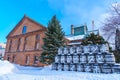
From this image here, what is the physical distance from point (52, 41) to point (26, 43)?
34.5 feet

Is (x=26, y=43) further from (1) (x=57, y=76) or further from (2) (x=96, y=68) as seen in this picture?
(1) (x=57, y=76)

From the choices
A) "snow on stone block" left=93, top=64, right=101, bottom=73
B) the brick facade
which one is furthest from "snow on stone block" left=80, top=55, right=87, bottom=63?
the brick facade

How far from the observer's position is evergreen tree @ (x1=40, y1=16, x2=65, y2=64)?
53.2ft

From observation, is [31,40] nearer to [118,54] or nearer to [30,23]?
[30,23]

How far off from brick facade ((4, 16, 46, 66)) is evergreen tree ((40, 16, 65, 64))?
4947mm

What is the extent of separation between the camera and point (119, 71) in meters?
7.69

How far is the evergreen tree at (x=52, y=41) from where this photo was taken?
16219 millimetres

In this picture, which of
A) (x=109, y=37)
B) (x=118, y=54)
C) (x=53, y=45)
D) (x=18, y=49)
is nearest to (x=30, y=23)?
(x=18, y=49)

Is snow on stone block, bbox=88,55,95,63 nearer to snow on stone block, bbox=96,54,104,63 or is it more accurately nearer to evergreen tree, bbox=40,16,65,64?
snow on stone block, bbox=96,54,104,63

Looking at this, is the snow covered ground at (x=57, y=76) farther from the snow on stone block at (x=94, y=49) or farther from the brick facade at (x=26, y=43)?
the brick facade at (x=26, y=43)

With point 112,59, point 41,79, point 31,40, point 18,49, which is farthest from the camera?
point 18,49

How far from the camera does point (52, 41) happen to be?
17.0 meters

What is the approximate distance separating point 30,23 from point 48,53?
1243 centimetres

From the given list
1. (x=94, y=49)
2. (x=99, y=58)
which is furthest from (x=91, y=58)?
(x=94, y=49)
